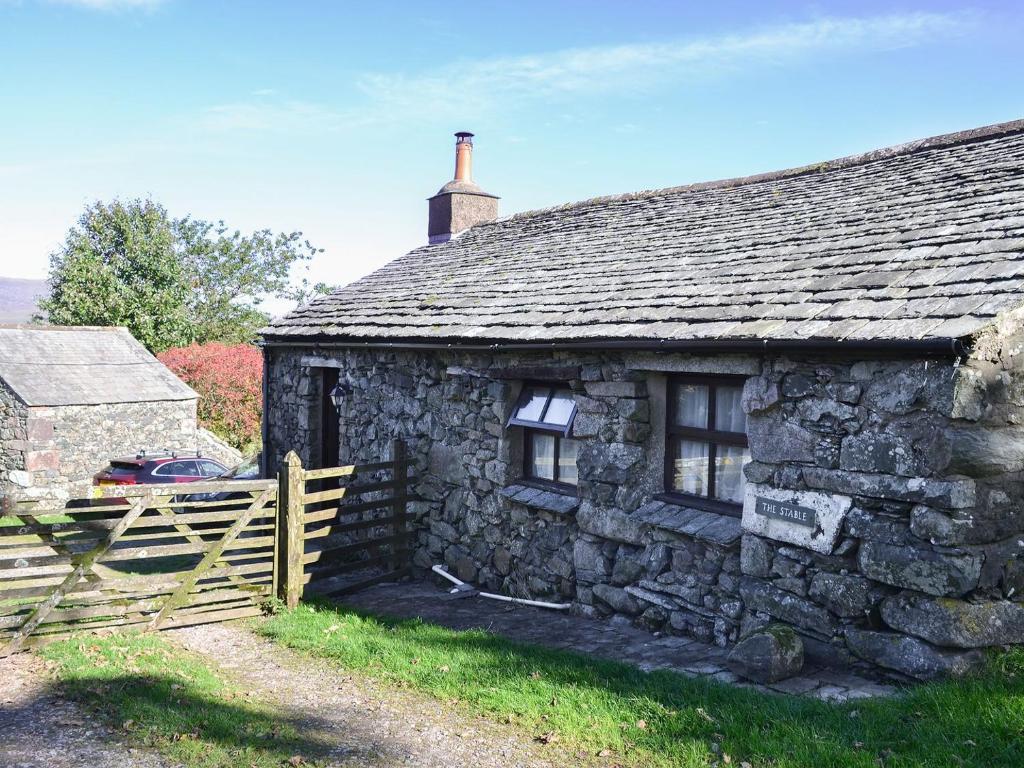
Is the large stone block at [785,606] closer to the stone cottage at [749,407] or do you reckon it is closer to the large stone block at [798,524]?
the stone cottage at [749,407]

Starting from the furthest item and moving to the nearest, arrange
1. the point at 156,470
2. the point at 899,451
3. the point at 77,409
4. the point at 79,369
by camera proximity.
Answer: the point at 79,369 < the point at 77,409 < the point at 156,470 < the point at 899,451

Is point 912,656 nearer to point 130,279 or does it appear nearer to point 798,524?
point 798,524

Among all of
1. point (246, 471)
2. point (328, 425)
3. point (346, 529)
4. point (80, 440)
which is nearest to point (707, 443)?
point (346, 529)

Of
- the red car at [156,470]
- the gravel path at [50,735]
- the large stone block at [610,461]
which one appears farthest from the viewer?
the red car at [156,470]

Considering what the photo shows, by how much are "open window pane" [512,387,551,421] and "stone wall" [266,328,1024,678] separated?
0.17m

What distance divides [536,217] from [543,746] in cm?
1117

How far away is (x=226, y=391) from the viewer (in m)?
24.3

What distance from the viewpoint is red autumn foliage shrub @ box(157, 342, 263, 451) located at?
24.2 metres

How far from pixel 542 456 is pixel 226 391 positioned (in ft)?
57.1

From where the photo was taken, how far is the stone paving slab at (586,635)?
5672 millimetres

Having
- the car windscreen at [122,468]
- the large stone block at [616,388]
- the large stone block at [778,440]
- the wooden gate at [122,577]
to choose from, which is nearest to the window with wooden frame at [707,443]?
the large stone block at [616,388]

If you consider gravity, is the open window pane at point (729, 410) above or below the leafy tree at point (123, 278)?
below

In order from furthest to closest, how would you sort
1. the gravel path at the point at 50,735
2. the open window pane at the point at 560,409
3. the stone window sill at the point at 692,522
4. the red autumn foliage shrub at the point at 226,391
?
the red autumn foliage shrub at the point at 226,391 < the open window pane at the point at 560,409 < the stone window sill at the point at 692,522 < the gravel path at the point at 50,735

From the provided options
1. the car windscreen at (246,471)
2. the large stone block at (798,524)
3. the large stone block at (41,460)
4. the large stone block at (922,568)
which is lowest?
the large stone block at (41,460)
